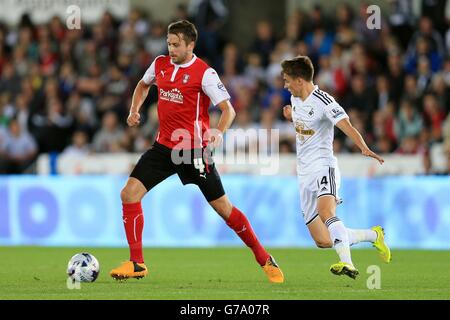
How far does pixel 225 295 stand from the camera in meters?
9.37

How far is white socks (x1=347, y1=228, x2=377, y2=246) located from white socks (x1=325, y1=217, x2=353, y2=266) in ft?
1.24

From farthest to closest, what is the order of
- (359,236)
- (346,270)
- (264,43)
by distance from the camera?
(264,43), (359,236), (346,270)

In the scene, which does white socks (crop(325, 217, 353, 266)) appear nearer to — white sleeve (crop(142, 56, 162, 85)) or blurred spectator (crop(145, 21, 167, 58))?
white sleeve (crop(142, 56, 162, 85))

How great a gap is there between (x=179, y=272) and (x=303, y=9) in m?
10.9

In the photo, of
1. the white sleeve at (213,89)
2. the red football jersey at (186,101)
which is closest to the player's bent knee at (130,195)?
the red football jersey at (186,101)

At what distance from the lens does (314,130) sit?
10.9 meters

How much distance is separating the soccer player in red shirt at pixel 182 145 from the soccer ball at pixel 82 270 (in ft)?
0.86

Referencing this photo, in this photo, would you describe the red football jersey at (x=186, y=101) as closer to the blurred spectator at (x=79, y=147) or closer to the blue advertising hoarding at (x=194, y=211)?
the blue advertising hoarding at (x=194, y=211)

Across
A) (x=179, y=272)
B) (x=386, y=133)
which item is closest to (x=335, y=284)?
(x=179, y=272)

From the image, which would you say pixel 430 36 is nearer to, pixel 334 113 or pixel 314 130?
pixel 314 130

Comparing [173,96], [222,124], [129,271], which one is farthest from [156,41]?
[129,271]

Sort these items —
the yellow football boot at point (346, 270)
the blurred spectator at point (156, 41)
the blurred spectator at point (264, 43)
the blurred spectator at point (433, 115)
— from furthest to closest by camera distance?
the blurred spectator at point (156, 41)
the blurred spectator at point (264, 43)
the blurred spectator at point (433, 115)
the yellow football boot at point (346, 270)

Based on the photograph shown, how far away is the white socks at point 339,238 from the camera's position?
1034cm

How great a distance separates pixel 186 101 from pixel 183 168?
0.61 metres
